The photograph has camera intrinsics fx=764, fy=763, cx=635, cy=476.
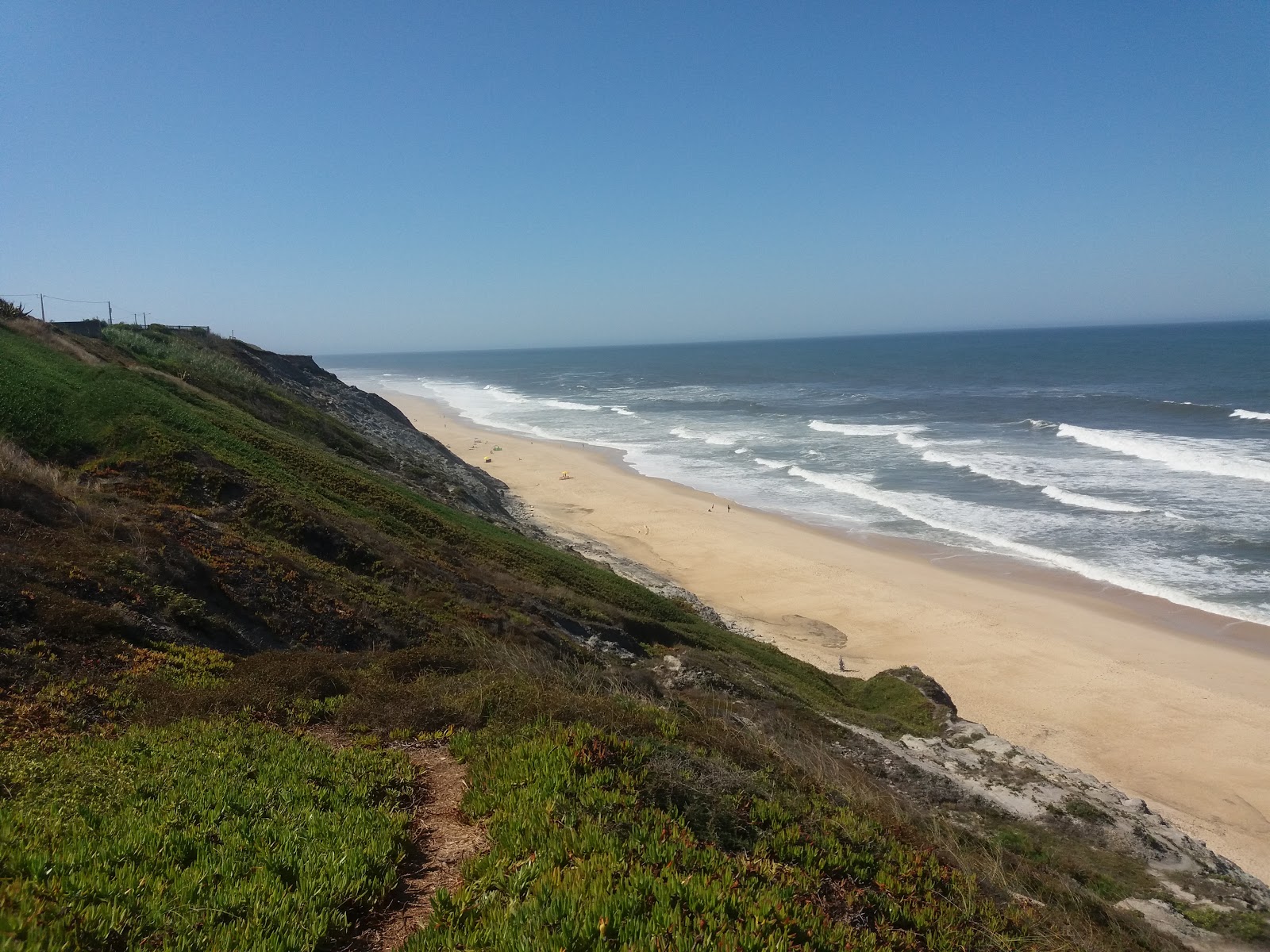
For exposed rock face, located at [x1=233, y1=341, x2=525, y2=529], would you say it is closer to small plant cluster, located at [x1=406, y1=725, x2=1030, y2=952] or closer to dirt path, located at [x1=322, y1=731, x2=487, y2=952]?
dirt path, located at [x1=322, y1=731, x2=487, y2=952]

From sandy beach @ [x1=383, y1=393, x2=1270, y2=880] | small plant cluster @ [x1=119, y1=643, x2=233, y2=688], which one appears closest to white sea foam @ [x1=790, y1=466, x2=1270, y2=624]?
sandy beach @ [x1=383, y1=393, x2=1270, y2=880]

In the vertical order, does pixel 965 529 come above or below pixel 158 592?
below

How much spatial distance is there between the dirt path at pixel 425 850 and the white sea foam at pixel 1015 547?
28.6 metres

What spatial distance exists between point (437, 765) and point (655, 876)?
9.98 ft

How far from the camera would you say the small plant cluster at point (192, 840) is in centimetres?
407

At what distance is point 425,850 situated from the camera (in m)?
5.68

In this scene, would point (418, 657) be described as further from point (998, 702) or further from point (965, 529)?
point (965, 529)

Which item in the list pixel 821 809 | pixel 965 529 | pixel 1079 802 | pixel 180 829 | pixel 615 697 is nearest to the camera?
pixel 180 829

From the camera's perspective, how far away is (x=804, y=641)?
2552 cm

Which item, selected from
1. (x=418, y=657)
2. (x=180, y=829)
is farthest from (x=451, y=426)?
(x=180, y=829)

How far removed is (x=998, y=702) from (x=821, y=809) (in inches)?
650

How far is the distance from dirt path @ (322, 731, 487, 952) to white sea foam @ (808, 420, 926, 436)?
60.8 metres

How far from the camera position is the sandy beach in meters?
17.6

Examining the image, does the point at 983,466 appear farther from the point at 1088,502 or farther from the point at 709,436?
the point at 709,436
